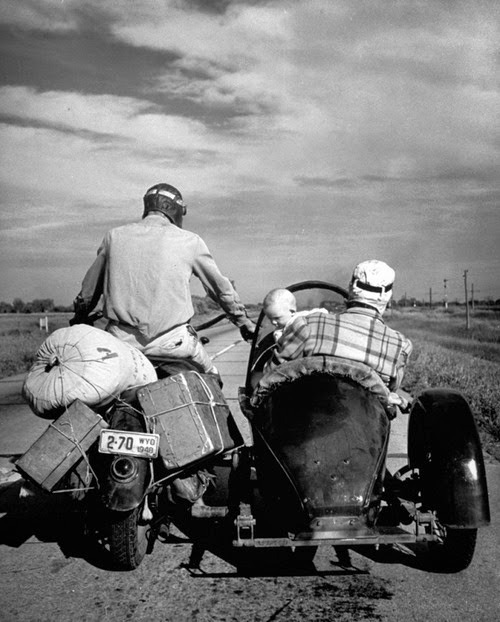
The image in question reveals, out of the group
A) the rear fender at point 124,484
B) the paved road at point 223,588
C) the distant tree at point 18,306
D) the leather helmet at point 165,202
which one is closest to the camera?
the paved road at point 223,588

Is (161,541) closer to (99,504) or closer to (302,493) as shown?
(99,504)

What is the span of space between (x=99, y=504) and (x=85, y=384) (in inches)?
27.4

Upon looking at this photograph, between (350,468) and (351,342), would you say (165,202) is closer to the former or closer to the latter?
(351,342)

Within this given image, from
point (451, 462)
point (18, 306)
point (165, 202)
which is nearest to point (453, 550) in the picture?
point (451, 462)

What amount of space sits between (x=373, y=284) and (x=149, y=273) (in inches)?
58.5

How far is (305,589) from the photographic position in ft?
11.6

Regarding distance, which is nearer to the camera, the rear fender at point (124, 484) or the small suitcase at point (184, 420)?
the rear fender at point (124, 484)

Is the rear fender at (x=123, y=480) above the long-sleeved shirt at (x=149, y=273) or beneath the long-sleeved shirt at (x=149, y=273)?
beneath

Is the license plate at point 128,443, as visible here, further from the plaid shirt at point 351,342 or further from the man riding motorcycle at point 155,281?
the plaid shirt at point 351,342

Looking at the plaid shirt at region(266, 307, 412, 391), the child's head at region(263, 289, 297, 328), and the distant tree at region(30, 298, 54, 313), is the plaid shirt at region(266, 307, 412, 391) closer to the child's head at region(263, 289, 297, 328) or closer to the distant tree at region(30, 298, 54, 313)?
the child's head at region(263, 289, 297, 328)

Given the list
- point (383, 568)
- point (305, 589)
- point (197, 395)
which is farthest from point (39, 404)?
point (383, 568)

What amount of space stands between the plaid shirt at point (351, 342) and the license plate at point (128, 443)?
93 centimetres

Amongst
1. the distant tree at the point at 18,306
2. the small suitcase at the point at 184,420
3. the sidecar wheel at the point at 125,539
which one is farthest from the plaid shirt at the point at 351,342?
the distant tree at the point at 18,306

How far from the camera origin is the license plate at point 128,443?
11.4ft
